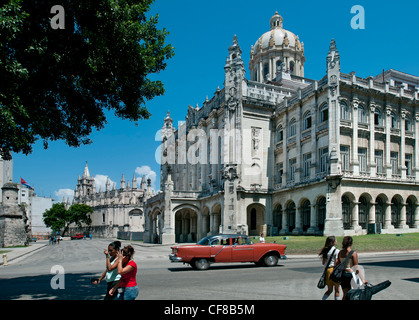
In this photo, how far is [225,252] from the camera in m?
18.1

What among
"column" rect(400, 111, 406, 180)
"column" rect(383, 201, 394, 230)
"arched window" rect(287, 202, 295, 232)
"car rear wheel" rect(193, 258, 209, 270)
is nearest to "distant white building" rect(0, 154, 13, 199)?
"arched window" rect(287, 202, 295, 232)

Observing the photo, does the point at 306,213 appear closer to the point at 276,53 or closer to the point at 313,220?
the point at 313,220

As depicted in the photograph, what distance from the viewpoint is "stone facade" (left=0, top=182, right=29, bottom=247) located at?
144ft

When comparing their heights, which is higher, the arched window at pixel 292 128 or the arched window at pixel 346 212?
the arched window at pixel 292 128

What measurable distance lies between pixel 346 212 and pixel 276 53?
120ft

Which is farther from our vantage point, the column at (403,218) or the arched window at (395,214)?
the arched window at (395,214)

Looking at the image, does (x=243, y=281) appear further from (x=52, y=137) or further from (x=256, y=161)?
(x=256, y=161)

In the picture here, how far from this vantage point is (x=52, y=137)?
12875 millimetres

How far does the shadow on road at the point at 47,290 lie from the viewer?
10977 millimetres

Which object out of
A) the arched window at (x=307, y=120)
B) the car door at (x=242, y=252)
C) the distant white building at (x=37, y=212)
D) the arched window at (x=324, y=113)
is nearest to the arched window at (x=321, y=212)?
the arched window at (x=324, y=113)

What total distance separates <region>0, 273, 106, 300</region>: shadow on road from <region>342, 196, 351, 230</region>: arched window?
2490cm

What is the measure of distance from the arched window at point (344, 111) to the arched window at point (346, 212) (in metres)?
7.47

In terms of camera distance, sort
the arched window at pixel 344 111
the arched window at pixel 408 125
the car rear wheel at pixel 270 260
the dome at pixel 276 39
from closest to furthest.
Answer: the car rear wheel at pixel 270 260, the arched window at pixel 344 111, the arched window at pixel 408 125, the dome at pixel 276 39

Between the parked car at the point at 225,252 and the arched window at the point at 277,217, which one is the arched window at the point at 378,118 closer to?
the arched window at the point at 277,217
